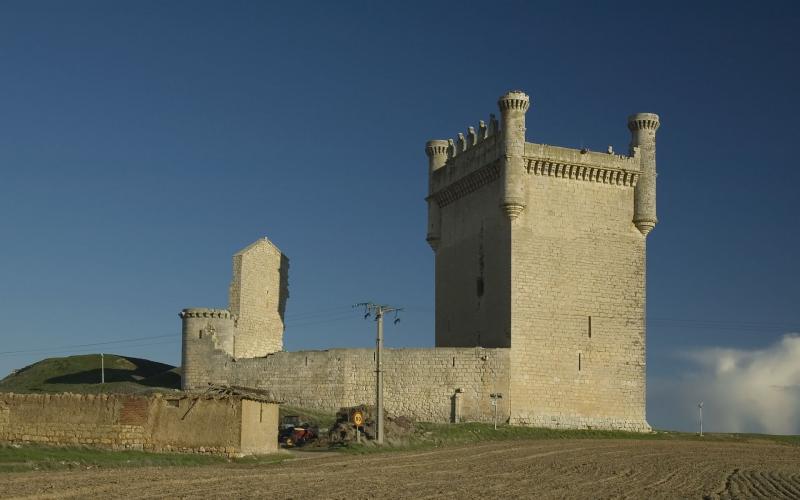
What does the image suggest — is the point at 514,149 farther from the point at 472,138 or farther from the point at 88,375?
the point at 88,375

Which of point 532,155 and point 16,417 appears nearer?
Result: point 16,417

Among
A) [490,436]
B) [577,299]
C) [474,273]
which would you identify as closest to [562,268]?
[577,299]

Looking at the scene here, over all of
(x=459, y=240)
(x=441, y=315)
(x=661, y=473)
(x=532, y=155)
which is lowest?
(x=661, y=473)

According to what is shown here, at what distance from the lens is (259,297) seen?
5003 centimetres

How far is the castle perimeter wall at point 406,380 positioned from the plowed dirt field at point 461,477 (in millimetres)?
6896

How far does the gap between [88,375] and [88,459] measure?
111 ft

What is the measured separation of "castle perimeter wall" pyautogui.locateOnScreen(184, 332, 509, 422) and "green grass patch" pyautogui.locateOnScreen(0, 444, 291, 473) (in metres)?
13.6

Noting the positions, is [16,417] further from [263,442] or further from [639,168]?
[639,168]

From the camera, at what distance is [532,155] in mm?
43969

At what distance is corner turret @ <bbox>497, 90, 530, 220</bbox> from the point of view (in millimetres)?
43469

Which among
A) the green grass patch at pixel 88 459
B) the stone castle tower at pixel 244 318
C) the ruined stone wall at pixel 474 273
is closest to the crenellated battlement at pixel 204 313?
the stone castle tower at pixel 244 318

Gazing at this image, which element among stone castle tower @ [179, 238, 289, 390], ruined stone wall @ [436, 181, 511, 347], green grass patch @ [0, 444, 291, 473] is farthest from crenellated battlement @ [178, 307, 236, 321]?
green grass patch @ [0, 444, 291, 473]

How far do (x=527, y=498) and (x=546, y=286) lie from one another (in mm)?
23334

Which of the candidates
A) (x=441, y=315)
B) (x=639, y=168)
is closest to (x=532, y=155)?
(x=639, y=168)
